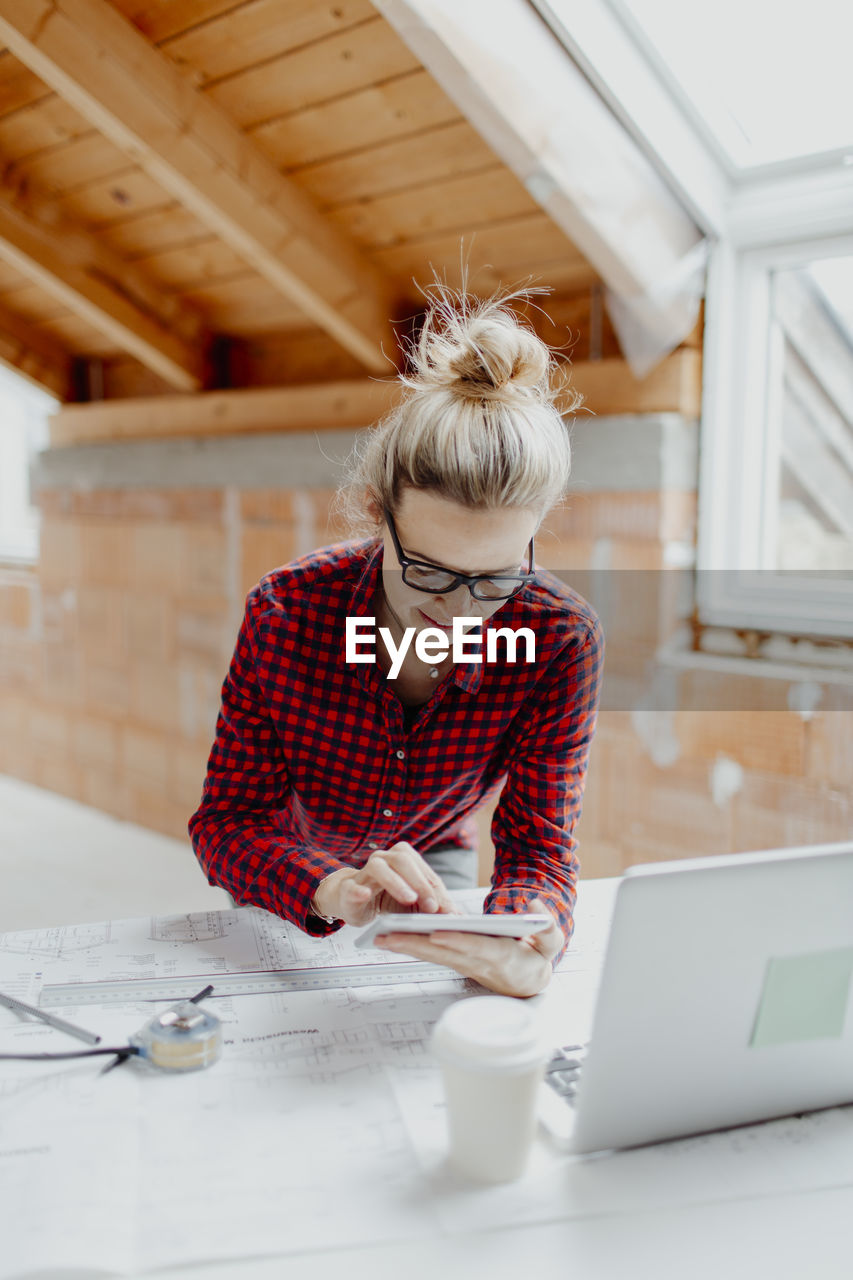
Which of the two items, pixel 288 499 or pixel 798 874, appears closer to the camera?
pixel 798 874

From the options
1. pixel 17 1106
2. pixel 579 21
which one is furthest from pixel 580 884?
pixel 579 21

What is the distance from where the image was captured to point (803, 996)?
2.60 feet

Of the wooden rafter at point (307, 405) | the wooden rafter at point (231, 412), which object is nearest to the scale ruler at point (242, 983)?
the wooden rafter at point (307, 405)

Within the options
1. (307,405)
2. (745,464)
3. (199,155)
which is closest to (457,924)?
(745,464)

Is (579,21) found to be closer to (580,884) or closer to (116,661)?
(580,884)

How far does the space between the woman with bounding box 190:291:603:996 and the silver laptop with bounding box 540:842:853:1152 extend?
26cm

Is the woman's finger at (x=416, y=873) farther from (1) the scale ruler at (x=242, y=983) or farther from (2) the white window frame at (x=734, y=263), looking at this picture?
(2) the white window frame at (x=734, y=263)

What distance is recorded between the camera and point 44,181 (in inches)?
108

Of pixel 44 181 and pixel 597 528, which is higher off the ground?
pixel 44 181

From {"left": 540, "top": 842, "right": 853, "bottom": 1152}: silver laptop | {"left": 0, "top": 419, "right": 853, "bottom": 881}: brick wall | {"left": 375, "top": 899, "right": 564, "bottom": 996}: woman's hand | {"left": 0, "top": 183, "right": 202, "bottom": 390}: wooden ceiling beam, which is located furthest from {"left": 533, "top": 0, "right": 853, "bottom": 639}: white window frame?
{"left": 0, "top": 183, "right": 202, "bottom": 390}: wooden ceiling beam

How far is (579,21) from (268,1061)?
1763mm

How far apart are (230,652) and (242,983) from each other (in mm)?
2127

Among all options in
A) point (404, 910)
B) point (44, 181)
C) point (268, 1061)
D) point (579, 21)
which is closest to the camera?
point (268, 1061)

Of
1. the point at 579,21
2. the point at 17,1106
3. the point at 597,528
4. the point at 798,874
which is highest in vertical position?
the point at 579,21
